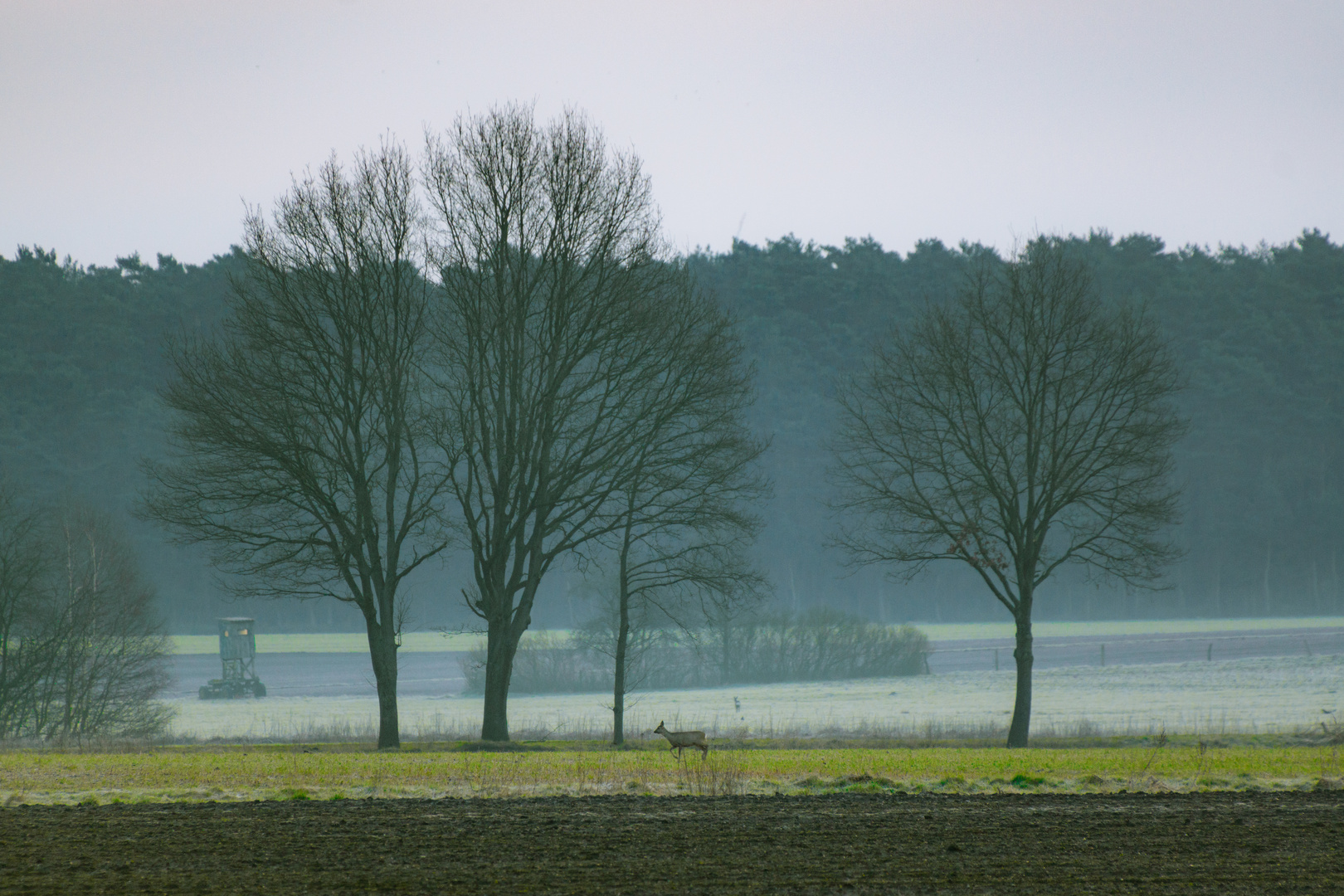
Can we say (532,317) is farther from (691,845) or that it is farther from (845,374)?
(845,374)

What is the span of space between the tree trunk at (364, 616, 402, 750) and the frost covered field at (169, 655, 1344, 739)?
457 cm

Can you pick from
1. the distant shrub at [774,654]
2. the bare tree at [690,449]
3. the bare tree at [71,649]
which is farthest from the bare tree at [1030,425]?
the distant shrub at [774,654]

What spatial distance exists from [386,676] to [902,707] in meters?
19.6

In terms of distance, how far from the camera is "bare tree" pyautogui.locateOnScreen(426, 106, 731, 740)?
22.8m

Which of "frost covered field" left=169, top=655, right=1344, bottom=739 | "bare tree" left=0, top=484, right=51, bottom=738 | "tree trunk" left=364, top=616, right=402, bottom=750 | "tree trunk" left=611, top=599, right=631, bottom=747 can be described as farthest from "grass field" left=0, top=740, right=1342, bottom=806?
"bare tree" left=0, top=484, right=51, bottom=738

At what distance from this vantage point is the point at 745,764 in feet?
53.9

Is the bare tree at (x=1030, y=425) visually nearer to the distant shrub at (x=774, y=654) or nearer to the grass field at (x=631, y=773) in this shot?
the grass field at (x=631, y=773)

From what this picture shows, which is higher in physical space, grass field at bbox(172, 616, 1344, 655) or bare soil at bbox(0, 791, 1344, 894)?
bare soil at bbox(0, 791, 1344, 894)

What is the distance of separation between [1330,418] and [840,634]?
165ft

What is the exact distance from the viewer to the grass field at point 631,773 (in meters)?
13.9

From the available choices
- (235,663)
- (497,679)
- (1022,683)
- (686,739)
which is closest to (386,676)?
(497,679)

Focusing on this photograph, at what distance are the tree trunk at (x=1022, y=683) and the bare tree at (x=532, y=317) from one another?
8.85 meters

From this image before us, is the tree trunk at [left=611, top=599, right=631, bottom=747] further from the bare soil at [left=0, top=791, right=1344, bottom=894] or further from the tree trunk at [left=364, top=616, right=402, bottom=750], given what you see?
the bare soil at [left=0, top=791, right=1344, bottom=894]

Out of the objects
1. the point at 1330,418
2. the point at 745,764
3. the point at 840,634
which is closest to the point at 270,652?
the point at 840,634
